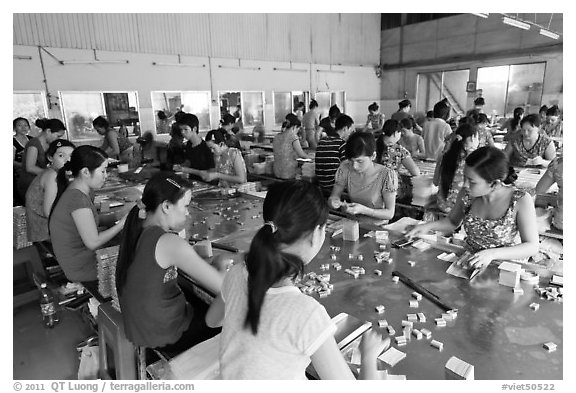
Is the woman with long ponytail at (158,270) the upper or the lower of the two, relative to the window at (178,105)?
lower

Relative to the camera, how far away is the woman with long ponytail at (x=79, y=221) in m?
2.62

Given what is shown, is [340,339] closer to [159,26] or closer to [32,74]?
[32,74]

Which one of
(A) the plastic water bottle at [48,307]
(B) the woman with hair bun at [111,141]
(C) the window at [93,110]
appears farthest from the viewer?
(C) the window at [93,110]

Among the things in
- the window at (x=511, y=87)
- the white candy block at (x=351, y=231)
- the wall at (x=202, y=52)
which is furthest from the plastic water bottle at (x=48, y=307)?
the window at (x=511, y=87)

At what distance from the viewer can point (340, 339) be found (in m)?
1.54

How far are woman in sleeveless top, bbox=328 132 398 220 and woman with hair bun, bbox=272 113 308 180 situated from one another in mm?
2596

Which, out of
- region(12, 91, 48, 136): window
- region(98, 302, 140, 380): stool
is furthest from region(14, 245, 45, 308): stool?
region(12, 91, 48, 136): window

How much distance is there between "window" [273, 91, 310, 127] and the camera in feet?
40.1

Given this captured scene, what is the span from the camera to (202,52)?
10375 mm

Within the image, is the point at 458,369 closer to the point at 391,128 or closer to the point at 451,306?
the point at 451,306

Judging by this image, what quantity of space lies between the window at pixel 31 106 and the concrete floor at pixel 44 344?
5.69 metres

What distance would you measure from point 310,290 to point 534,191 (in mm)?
2865

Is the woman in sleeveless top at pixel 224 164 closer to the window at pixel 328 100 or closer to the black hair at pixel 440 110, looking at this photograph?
the black hair at pixel 440 110
